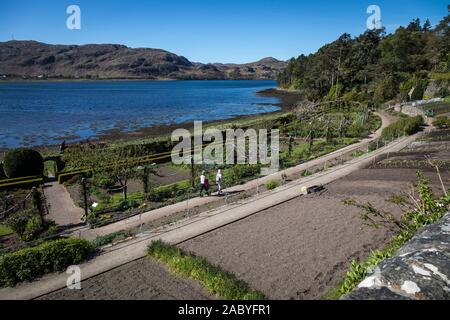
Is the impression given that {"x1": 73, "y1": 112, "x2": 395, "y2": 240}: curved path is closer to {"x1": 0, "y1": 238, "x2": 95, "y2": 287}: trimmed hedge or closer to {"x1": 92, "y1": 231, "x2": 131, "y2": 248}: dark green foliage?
{"x1": 92, "y1": 231, "x2": 131, "y2": 248}: dark green foliage

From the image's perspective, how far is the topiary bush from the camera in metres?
23.0

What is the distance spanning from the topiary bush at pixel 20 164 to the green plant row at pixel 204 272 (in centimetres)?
1582

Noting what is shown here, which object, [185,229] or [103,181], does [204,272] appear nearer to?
[185,229]

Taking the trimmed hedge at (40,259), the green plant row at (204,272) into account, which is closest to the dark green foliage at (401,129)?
the green plant row at (204,272)

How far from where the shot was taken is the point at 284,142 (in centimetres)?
3503

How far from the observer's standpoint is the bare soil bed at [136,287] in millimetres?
9383

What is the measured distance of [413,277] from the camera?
4.57m

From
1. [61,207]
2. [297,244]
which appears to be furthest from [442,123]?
[61,207]

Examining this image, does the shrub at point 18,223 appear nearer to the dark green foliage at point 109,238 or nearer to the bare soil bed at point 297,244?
the dark green foliage at point 109,238

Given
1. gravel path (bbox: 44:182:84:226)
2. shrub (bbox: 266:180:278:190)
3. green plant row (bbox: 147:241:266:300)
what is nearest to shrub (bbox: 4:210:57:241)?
gravel path (bbox: 44:182:84:226)

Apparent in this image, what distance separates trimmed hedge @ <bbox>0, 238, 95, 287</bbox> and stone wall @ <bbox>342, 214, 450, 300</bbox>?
9.50m
